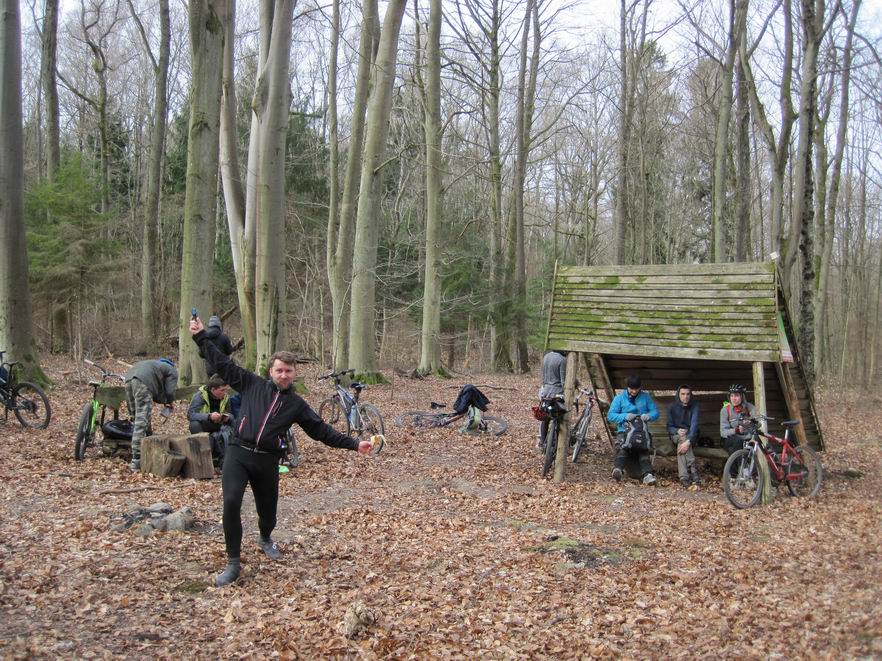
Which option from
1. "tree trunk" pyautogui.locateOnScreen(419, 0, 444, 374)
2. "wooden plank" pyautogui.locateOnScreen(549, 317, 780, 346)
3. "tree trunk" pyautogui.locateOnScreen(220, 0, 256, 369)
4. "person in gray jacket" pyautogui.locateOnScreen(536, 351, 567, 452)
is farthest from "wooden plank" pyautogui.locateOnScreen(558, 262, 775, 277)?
A: "tree trunk" pyautogui.locateOnScreen(419, 0, 444, 374)

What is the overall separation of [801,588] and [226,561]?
431cm

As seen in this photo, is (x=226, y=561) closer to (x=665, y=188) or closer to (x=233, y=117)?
(x=233, y=117)

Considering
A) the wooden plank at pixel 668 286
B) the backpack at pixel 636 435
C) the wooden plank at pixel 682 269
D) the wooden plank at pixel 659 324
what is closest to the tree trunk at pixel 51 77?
the wooden plank at pixel 668 286

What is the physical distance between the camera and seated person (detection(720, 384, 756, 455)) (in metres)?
9.30

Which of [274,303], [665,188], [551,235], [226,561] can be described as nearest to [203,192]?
[274,303]

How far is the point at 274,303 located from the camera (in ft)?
45.9

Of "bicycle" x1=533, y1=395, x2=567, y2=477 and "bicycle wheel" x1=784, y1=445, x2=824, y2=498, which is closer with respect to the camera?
"bicycle wheel" x1=784, y1=445, x2=824, y2=498

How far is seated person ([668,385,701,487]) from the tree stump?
20.2ft

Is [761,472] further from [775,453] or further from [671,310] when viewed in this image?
[671,310]

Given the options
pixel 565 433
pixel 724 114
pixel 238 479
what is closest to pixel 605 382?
pixel 565 433

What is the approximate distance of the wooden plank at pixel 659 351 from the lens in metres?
8.73

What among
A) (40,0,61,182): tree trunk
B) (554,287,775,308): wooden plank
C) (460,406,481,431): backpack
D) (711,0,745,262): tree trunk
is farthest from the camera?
(40,0,61,182): tree trunk

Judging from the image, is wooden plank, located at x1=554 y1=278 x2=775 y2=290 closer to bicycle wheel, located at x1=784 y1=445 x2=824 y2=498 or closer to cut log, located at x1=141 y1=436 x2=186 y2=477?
bicycle wheel, located at x1=784 y1=445 x2=824 y2=498

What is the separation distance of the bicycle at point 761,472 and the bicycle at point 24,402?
9.55 meters
